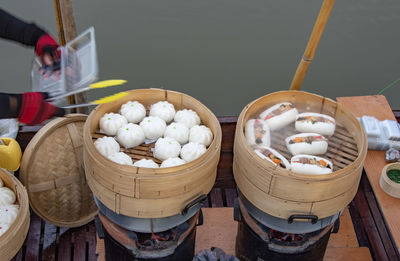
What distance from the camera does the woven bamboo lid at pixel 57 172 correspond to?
2777 mm

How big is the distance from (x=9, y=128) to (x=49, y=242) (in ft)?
3.07

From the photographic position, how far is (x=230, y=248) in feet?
9.82

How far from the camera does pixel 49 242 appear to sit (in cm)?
310

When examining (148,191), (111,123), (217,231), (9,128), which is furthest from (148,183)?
(9,128)

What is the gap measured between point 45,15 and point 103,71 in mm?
1259

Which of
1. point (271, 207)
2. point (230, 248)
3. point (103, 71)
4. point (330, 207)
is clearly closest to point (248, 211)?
point (271, 207)

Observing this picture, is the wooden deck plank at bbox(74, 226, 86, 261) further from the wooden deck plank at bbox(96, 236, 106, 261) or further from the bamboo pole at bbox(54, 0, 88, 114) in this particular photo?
the bamboo pole at bbox(54, 0, 88, 114)

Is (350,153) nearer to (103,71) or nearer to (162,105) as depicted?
(162,105)

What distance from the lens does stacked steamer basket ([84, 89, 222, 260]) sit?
1.98m

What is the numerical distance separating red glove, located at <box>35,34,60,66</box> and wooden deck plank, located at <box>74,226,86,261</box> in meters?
1.40

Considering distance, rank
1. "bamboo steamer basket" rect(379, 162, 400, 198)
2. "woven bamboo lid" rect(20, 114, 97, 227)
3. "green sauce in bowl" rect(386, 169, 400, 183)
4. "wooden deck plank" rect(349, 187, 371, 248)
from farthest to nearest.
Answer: "wooden deck plank" rect(349, 187, 371, 248)
"woven bamboo lid" rect(20, 114, 97, 227)
"green sauce in bowl" rect(386, 169, 400, 183)
"bamboo steamer basket" rect(379, 162, 400, 198)

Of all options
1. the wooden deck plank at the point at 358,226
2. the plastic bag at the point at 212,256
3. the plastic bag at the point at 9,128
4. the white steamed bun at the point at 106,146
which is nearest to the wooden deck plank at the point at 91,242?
the plastic bag at the point at 9,128

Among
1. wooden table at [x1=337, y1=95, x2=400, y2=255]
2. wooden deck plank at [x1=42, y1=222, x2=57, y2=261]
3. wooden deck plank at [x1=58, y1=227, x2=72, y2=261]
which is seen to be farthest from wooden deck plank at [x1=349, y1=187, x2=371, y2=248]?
wooden deck plank at [x1=42, y1=222, x2=57, y2=261]

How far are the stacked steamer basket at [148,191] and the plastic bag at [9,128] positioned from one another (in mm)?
934
